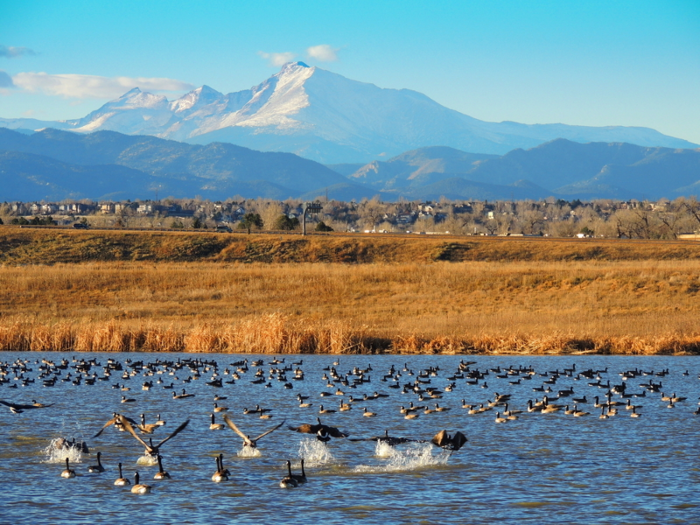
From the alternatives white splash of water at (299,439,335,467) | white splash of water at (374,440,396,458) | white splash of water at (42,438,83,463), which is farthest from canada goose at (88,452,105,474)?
white splash of water at (374,440,396,458)

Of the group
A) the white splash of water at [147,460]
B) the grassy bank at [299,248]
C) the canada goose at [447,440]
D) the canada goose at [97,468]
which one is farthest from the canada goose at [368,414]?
the grassy bank at [299,248]

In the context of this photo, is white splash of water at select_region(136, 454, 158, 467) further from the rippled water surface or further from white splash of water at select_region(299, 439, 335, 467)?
white splash of water at select_region(299, 439, 335, 467)

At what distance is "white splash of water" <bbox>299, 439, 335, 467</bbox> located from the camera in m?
19.9

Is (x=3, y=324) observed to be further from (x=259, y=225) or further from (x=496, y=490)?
(x=259, y=225)

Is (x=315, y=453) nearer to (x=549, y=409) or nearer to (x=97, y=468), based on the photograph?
(x=97, y=468)

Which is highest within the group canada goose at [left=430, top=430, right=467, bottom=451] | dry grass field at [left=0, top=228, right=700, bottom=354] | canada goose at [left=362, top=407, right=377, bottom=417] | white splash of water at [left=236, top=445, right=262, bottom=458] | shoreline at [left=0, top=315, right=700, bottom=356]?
dry grass field at [left=0, top=228, right=700, bottom=354]

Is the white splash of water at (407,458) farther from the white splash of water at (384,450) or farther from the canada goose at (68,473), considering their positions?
the canada goose at (68,473)

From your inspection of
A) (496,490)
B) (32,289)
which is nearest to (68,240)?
(32,289)

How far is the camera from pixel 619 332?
4684 cm

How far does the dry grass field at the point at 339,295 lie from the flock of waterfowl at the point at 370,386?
568 cm

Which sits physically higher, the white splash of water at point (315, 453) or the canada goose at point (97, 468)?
the canada goose at point (97, 468)

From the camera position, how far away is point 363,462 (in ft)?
65.4

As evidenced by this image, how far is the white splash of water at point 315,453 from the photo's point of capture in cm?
1992

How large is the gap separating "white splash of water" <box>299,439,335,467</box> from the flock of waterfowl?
1.11ft
